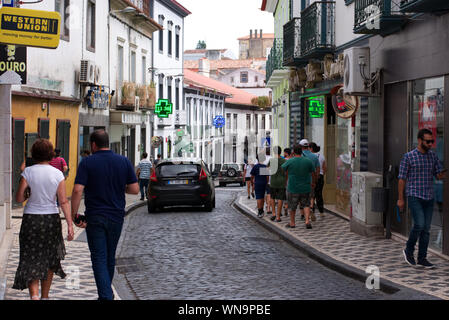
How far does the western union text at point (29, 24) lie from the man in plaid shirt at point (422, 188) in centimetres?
553

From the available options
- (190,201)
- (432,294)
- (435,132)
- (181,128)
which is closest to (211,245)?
(435,132)

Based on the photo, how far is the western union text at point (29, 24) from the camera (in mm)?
11164

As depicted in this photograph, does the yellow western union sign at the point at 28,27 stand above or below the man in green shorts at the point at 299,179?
above

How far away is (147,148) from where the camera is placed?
40.2 metres

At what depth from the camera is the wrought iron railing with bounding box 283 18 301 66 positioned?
72.8 feet

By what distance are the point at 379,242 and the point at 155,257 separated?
3.81 meters

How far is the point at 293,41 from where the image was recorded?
2245 cm

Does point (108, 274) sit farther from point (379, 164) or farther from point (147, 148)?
point (147, 148)

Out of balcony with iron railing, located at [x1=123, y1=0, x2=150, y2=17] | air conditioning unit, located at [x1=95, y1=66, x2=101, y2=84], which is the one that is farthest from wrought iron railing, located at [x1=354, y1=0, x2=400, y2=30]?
balcony with iron railing, located at [x1=123, y1=0, x2=150, y2=17]

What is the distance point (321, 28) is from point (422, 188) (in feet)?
32.1

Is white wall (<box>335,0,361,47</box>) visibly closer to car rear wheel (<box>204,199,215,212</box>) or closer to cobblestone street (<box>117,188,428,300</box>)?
cobblestone street (<box>117,188,428,300</box>)

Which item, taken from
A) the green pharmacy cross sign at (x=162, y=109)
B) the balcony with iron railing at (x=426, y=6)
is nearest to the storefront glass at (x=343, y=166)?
the balcony with iron railing at (x=426, y=6)

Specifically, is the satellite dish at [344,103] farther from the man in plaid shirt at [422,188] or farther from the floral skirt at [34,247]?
the floral skirt at [34,247]

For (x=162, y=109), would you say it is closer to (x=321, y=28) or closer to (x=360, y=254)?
(x=321, y=28)
